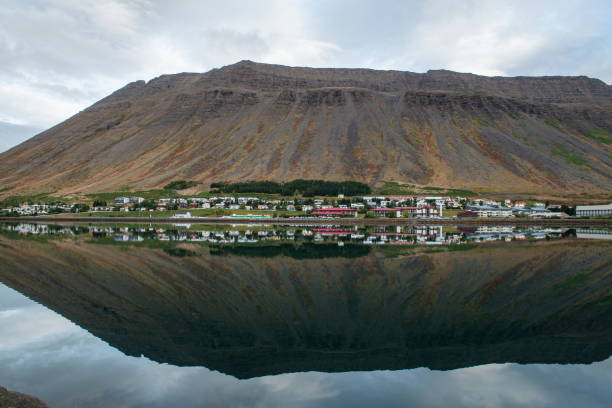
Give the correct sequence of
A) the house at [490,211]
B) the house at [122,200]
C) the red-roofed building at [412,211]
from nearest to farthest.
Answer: the house at [490,211] < the red-roofed building at [412,211] < the house at [122,200]

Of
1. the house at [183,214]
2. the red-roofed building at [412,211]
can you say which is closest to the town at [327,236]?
the red-roofed building at [412,211]

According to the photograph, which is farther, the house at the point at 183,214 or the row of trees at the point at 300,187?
the row of trees at the point at 300,187

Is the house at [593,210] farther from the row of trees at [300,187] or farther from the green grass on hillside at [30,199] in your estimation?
the green grass on hillside at [30,199]

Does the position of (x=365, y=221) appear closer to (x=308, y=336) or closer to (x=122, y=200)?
(x=122, y=200)

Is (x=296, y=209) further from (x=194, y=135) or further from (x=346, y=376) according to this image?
(x=346, y=376)

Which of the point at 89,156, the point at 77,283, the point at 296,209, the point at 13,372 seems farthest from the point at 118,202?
the point at 13,372

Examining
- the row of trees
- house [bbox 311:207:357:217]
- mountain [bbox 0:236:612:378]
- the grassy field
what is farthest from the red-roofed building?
mountain [bbox 0:236:612:378]

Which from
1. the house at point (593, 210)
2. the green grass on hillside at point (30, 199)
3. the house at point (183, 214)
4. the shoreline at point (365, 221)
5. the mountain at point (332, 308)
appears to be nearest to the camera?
the mountain at point (332, 308)

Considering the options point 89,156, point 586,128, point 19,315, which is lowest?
point 19,315
